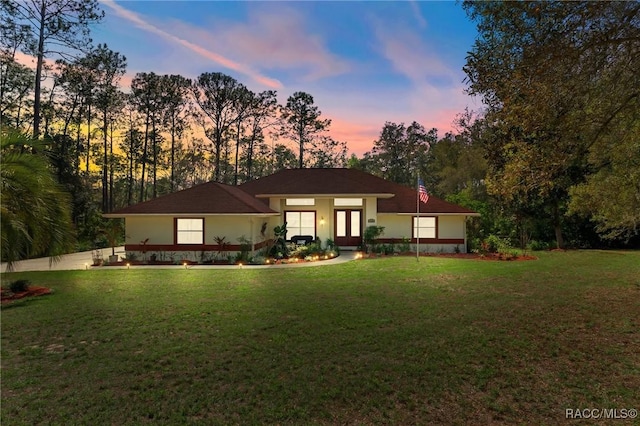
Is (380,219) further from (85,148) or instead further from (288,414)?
(85,148)

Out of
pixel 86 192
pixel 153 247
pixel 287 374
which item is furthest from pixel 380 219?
pixel 86 192

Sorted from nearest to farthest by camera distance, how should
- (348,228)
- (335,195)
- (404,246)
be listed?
(335,195)
(404,246)
(348,228)

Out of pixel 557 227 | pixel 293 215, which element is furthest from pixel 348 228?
pixel 557 227

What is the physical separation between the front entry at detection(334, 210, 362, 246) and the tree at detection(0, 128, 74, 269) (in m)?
14.5

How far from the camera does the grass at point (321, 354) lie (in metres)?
4.05

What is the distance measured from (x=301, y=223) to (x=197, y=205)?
6502 mm

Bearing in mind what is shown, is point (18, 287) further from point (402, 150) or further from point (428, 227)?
point (402, 150)

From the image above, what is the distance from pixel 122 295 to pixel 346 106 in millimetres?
15261

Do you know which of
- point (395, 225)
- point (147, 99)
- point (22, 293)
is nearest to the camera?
point (22, 293)

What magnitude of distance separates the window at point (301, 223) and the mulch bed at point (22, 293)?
→ 12712 millimetres

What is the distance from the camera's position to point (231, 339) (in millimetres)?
6250

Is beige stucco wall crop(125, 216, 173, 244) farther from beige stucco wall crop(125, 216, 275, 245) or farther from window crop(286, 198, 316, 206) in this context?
window crop(286, 198, 316, 206)

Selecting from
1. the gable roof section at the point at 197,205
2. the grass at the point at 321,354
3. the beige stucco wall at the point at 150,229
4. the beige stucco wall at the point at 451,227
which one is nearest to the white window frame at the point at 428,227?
the beige stucco wall at the point at 451,227

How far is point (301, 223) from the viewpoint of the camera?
2130 cm
